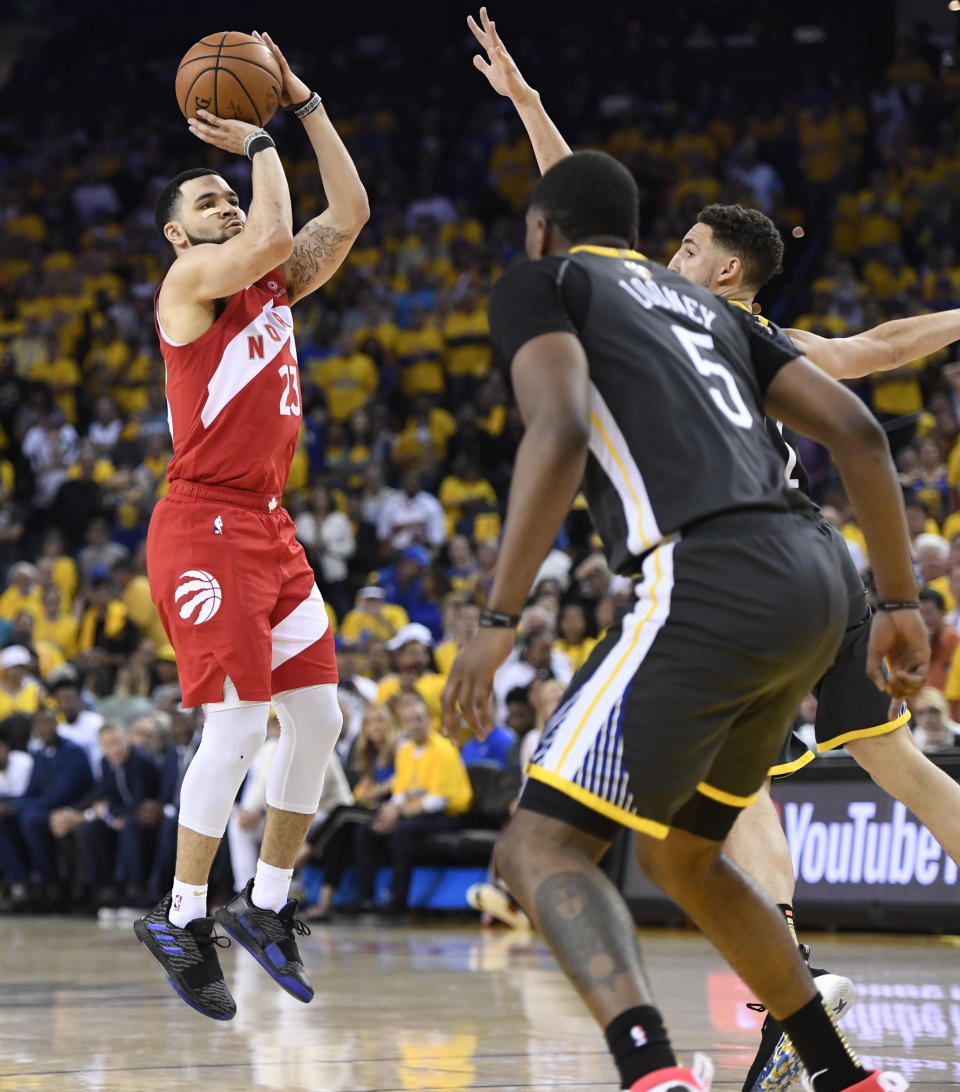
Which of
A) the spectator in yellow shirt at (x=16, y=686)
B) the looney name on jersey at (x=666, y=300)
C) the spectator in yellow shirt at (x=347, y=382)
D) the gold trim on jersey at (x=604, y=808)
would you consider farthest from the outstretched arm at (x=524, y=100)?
the spectator in yellow shirt at (x=347, y=382)

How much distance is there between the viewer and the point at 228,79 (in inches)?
233

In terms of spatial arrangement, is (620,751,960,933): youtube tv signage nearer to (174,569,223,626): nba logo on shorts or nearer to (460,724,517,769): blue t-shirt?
(460,724,517,769): blue t-shirt

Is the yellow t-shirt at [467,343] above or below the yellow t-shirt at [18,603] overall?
above

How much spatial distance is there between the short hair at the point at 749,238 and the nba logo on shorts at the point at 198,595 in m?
1.89

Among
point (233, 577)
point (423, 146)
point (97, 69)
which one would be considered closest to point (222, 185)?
point (233, 577)

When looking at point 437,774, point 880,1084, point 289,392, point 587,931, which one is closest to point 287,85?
point 289,392

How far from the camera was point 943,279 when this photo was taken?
53.8ft

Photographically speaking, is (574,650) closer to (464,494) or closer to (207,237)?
(464,494)

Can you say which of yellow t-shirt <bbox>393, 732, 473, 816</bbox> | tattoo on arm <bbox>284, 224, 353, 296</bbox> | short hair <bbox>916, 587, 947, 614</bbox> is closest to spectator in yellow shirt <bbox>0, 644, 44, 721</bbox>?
yellow t-shirt <bbox>393, 732, 473, 816</bbox>

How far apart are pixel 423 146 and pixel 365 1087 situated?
19.5 meters

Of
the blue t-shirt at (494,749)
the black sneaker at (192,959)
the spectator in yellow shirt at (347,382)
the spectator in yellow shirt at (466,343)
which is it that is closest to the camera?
the black sneaker at (192,959)

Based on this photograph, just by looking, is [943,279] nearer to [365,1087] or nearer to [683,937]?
[683,937]

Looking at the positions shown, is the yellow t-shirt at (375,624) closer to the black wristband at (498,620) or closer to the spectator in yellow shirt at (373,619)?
the spectator in yellow shirt at (373,619)

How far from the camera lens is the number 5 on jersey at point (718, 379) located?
3697 mm
